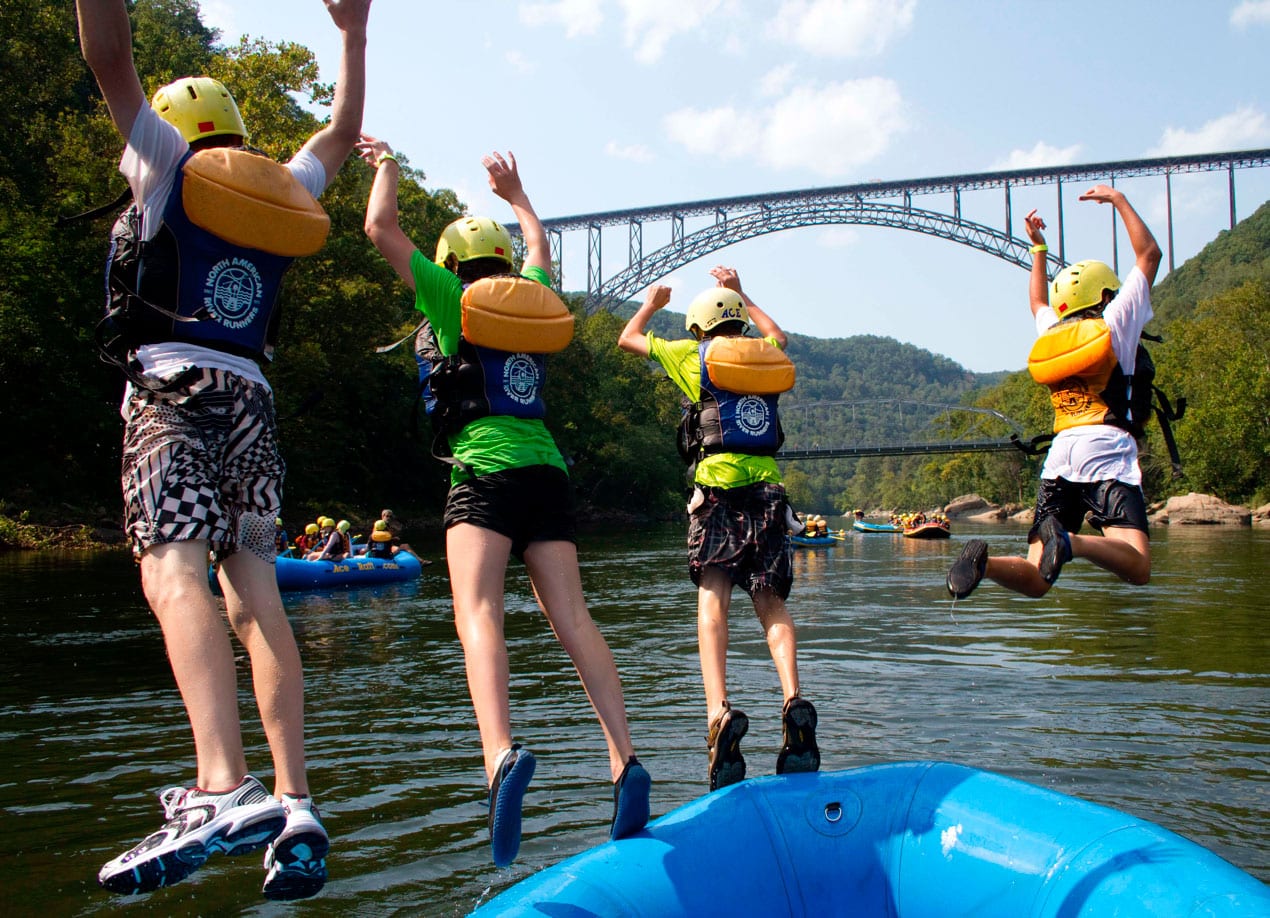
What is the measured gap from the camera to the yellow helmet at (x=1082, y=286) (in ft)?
19.5

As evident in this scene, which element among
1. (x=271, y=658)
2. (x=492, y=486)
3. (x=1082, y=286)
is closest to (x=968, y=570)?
(x=1082, y=286)

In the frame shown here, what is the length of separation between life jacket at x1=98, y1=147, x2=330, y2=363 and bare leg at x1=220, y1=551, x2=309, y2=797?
0.71 m

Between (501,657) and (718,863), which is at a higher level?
(501,657)

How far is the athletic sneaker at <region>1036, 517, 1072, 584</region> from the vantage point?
5.29 meters

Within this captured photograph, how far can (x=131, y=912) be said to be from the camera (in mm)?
3764

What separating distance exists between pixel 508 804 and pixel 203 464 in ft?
4.50

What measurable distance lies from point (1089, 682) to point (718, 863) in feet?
18.9

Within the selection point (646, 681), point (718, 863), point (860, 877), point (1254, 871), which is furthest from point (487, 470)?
point (646, 681)

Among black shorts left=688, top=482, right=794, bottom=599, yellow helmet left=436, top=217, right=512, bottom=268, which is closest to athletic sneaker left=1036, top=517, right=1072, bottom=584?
black shorts left=688, top=482, right=794, bottom=599

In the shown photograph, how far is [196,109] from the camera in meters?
3.62

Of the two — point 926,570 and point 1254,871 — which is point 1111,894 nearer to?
point 1254,871

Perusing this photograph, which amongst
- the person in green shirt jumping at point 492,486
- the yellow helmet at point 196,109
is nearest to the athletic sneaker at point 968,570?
the person in green shirt jumping at point 492,486

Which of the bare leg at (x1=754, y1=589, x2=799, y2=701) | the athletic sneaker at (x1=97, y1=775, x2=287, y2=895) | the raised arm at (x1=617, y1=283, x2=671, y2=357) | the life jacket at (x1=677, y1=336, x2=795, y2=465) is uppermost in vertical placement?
the raised arm at (x1=617, y1=283, x2=671, y2=357)

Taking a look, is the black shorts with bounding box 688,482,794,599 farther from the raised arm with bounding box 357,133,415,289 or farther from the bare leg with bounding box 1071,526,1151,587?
the raised arm with bounding box 357,133,415,289
